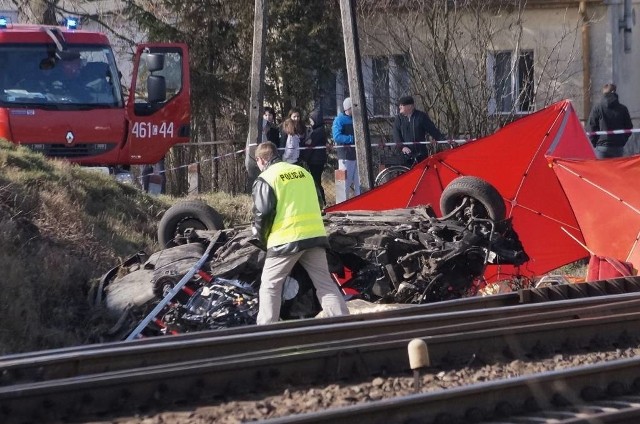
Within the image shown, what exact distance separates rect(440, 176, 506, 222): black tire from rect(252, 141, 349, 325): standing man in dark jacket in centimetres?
248

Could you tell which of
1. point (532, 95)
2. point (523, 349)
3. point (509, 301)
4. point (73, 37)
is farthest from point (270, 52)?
point (523, 349)

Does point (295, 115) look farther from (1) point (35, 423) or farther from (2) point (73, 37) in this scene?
(1) point (35, 423)

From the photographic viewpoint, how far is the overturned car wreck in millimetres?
10180

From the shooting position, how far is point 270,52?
23.5 m

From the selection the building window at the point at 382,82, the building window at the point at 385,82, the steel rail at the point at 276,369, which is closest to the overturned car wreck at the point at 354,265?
the steel rail at the point at 276,369

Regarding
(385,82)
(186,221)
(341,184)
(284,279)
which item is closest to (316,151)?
(341,184)

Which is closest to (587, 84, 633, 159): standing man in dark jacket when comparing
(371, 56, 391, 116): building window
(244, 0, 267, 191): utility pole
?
(244, 0, 267, 191): utility pole

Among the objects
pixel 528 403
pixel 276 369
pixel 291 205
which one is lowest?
pixel 528 403

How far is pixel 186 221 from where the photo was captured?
12.4 m

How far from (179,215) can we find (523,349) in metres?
5.69

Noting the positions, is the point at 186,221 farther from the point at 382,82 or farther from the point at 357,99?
the point at 382,82

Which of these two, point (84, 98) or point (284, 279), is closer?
point (284, 279)

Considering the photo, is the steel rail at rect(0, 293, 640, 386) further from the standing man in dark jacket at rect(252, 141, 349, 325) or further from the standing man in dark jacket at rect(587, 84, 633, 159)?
the standing man in dark jacket at rect(587, 84, 633, 159)

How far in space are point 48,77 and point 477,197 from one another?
748 centimetres
